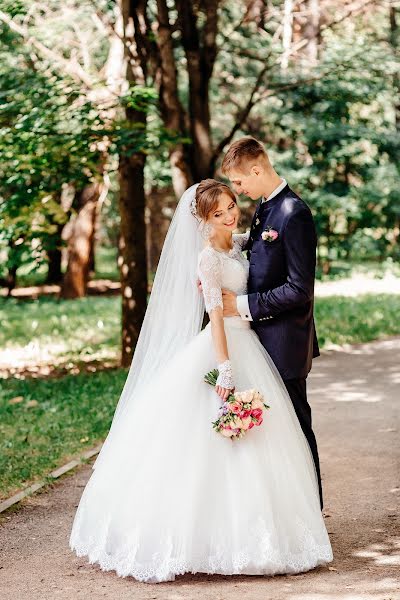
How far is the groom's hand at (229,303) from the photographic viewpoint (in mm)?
5203

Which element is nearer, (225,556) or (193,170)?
(225,556)

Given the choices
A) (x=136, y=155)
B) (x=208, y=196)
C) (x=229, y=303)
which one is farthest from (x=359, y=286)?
(x=208, y=196)

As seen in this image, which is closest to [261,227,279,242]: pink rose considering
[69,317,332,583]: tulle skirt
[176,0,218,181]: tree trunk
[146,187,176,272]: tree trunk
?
[69,317,332,583]: tulle skirt

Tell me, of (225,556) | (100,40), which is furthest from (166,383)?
(100,40)

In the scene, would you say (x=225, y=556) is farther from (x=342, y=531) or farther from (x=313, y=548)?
(x=342, y=531)

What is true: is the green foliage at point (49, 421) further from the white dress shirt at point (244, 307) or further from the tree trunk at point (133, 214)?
the white dress shirt at point (244, 307)

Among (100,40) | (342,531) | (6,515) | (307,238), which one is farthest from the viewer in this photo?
(100,40)

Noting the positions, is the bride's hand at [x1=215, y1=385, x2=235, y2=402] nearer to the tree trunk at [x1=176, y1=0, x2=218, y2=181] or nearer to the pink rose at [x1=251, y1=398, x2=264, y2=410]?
the pink rose at [x1=251, y1=398, x2=264, y2=410]

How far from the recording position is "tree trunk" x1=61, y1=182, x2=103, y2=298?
23000 mm

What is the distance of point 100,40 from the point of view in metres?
19.6

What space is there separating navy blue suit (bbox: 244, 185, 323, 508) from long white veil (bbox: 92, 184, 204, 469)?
12.8 inches

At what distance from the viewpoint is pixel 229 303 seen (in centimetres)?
521

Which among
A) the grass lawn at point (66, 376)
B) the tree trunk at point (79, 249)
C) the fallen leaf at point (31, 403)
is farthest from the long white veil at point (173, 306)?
the tree trunk at point (79, 249)

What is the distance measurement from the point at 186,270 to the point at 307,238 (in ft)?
2.33
